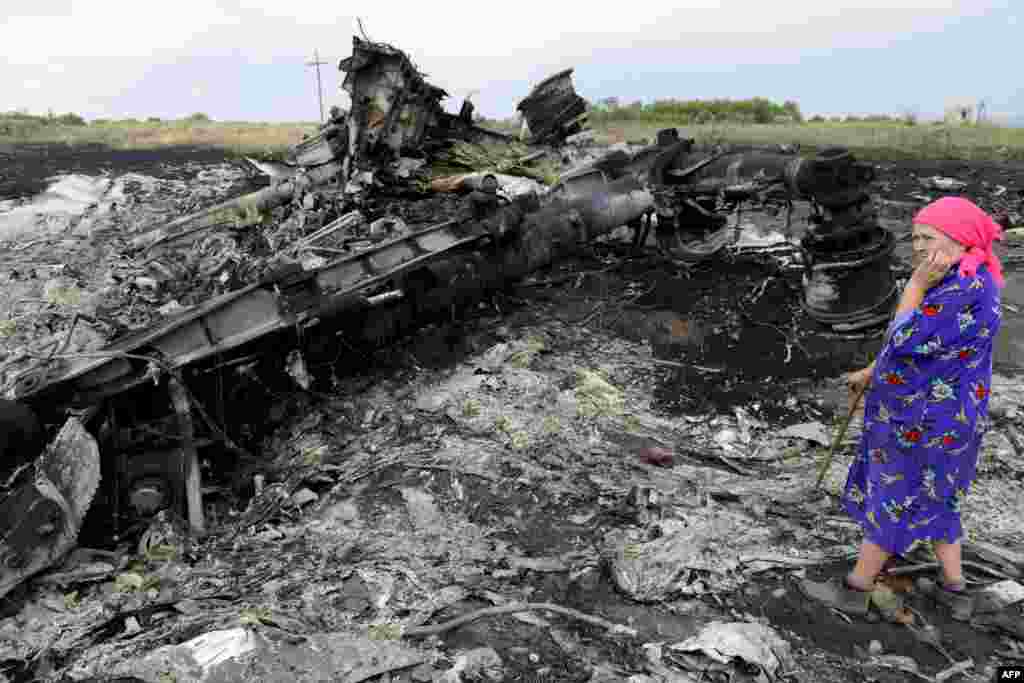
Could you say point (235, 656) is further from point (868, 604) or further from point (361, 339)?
point (361, 339)

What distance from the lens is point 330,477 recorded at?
4.63 m

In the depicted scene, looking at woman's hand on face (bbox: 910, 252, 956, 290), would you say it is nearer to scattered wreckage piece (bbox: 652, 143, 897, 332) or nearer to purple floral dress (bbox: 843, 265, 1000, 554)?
purple floral dress (bbox: 843, 265, 1000, 554)

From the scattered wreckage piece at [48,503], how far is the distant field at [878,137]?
47.7 ft

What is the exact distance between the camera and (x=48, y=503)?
384cm

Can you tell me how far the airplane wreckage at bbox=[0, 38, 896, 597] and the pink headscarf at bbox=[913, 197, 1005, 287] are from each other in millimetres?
3361

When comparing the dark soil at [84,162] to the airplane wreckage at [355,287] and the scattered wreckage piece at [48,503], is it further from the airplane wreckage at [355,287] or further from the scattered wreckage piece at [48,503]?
the scattered wreckage piece at [48,503]

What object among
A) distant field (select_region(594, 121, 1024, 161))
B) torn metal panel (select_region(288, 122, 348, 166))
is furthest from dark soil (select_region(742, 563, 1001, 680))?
distant field (select_region(594, 121, 1024, 161))

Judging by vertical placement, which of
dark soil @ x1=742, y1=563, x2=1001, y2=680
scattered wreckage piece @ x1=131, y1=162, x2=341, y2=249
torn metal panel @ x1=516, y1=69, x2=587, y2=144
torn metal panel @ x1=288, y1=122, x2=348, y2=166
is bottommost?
dark soil @ x1=742, y1=563, x2=1001, y2=680

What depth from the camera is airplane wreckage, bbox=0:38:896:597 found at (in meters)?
4.27

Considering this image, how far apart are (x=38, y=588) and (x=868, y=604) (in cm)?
435

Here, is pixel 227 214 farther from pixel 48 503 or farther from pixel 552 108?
pixel 48 503

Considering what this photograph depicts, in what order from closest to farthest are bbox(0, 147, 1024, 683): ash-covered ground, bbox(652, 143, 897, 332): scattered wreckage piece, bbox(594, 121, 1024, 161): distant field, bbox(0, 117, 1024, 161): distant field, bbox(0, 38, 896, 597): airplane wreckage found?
bbox(0, 147, 1024, 683): ash-covered ground
bbox(0, 38, 896, 597): airplane wreckage
bbox(652, 143, 897, 332): scattered wreckage piece
bbox(594, 121, 1024, 161): distant field
bbox(0, 117, 1024, 161): distant field

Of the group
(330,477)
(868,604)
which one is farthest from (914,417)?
(330,477)

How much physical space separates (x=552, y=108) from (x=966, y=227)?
10.1m
